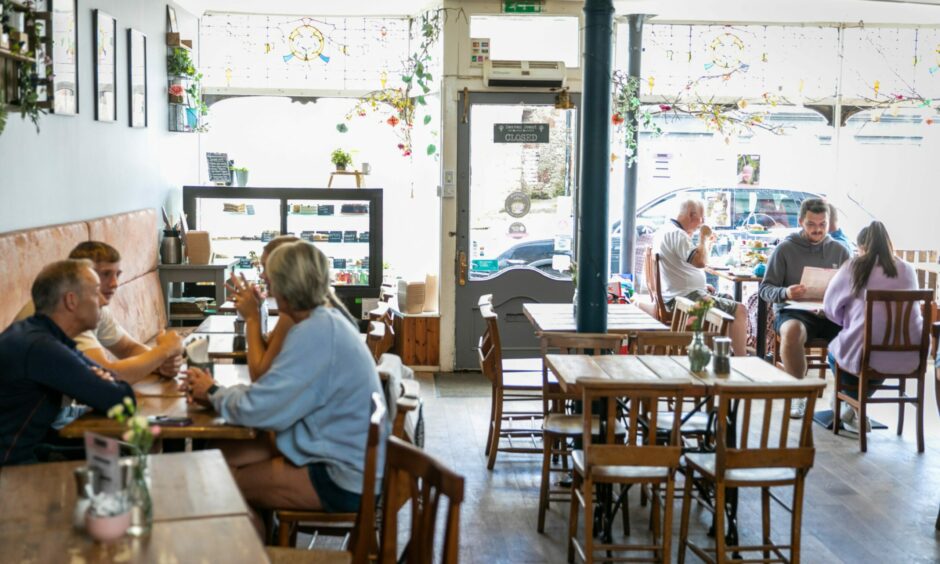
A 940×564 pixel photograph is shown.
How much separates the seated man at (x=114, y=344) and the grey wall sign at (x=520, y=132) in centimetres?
471

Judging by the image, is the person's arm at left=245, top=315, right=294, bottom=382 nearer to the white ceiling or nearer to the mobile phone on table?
the mobile phone on table

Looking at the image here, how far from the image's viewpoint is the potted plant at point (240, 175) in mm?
9125

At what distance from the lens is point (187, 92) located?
894 cm

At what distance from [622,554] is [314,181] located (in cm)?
584

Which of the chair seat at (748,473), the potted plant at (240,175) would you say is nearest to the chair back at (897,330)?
the chair seat at (748,473)

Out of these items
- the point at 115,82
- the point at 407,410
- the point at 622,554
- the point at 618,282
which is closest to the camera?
the point at 407,410

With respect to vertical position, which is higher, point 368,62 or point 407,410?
point 368,62

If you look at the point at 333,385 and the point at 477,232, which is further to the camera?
the point at 477,232

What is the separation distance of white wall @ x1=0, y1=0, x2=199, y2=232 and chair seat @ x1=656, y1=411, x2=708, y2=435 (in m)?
3.39

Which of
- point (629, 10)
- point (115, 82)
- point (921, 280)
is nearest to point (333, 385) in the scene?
point (115, 82)

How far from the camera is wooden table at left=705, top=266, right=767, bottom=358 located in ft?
27.6

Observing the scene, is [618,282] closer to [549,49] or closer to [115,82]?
[549,49]

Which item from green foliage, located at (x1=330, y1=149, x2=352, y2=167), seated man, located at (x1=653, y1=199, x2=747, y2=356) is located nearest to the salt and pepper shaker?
seated man, located at (x1=653, y1=199, x2=747, y2=356)

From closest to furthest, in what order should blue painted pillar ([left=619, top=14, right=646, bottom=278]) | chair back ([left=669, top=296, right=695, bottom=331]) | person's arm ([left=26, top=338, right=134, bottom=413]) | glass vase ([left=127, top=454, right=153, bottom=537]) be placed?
glass vase ([left=127, top=454, right=153, bottom=537]) < person's arm ([left=26, top=338, right=134, bottom=413]) < chair back ([left=669, top=296, right=695, bottom=331]) < blue painted pillar ([left=619, top=14, right=646, bottom=278])
